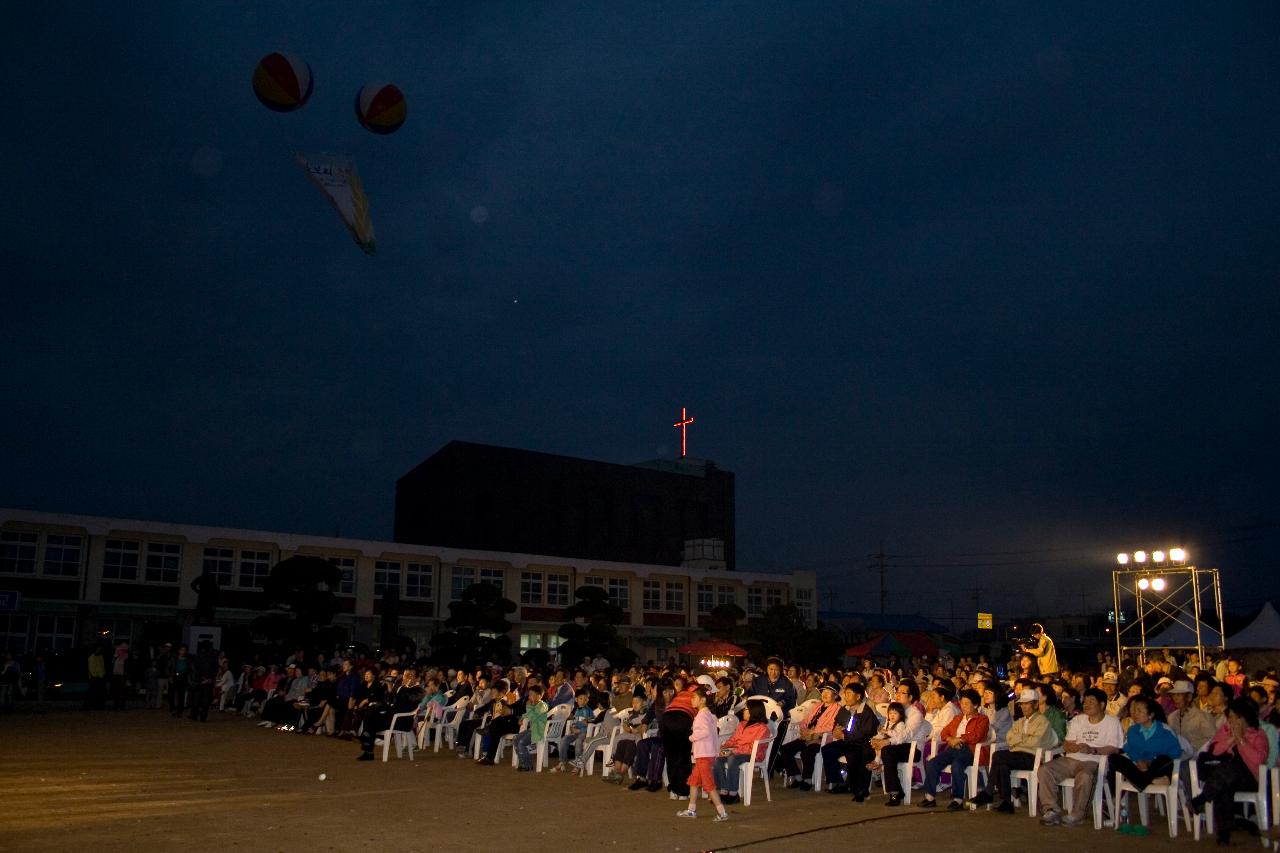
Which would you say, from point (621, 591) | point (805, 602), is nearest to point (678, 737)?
point (621, 591)

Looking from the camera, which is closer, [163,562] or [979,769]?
[979,769]

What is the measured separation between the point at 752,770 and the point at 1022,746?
274 cm

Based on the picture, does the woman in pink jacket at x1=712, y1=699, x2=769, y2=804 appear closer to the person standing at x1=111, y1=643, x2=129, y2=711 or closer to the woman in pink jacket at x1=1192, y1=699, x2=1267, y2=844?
the woman in pink jacket at x1=1192, y1=699, x2=1267, y2=844

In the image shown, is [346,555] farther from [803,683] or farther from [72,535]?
[803,683]

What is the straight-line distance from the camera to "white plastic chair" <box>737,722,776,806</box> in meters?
11.1

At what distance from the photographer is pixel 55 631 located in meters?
35.1

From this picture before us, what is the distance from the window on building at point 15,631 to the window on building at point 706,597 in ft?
95.8

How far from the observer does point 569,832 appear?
917cm

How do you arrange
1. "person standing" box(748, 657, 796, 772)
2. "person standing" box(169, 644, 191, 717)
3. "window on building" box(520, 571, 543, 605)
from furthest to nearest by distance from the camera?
"window on building" box(520, 571, 543, 605)
"person standing" box(169, 644, 191, 717)
"person standing" box(748, 657, 796, 772)

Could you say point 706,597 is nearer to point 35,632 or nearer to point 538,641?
point 538,641

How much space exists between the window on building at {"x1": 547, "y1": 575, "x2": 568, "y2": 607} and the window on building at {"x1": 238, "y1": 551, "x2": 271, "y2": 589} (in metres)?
12.7

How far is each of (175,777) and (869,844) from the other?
27.2 feet

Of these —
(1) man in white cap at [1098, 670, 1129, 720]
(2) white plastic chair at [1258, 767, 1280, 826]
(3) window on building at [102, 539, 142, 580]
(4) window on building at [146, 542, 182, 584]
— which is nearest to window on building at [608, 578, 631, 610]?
(4) window on building at [146, 542, 182, 584]

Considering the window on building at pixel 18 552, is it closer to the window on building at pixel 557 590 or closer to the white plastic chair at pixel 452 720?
the window on building at pixel 557 590
